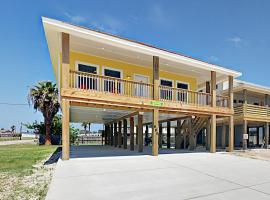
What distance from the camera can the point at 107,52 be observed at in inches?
531

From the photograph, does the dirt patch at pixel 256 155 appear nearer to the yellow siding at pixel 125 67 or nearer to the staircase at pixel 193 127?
the staircase at pixel 193 127

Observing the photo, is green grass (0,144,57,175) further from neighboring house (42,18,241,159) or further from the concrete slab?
the concrete slab

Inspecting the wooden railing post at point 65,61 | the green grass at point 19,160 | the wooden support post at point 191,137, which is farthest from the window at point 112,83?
the wooden support post at point 191,137

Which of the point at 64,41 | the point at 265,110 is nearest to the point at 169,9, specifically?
the point at 64,41

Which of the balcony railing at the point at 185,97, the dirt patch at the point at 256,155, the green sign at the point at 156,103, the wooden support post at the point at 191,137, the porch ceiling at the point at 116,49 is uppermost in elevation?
the porch ceiling at the point at 116,49

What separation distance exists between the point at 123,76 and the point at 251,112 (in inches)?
502

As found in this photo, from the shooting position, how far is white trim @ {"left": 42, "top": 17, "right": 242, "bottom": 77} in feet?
→ 33.3

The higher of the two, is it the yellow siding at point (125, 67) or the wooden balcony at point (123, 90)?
the yellow siding at point (125, 67)

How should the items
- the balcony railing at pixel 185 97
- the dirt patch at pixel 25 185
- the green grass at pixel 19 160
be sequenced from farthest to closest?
the balcony railing at pixel 185 97, the green grass at pixel 19 160, the dirt patch at pixel 25 185

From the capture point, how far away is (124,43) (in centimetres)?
1199

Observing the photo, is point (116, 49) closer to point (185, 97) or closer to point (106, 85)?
point (106, 85)

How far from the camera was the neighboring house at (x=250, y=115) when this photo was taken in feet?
63.6

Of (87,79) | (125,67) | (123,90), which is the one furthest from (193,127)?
(87,79)

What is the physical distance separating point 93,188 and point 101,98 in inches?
242
